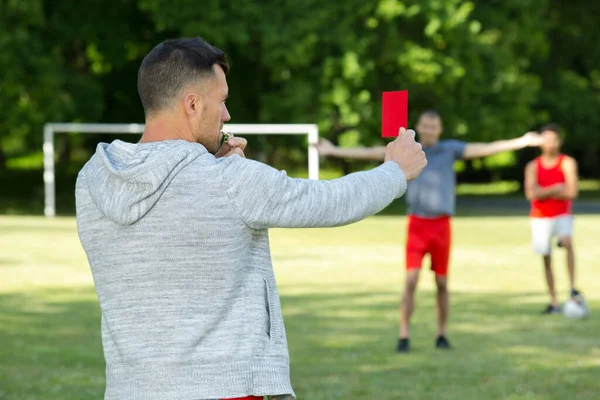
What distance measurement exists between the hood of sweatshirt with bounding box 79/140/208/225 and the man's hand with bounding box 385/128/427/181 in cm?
60

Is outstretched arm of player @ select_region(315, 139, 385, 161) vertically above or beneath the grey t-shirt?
above

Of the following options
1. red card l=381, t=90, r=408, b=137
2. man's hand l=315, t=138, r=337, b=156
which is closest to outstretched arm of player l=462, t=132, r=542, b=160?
man's hand l=315, t=138, r=337, b=156

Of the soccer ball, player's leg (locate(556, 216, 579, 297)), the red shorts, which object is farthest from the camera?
player's leg (locate(556, 216, 579, 297))

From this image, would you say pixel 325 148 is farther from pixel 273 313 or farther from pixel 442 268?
pixel 273 313

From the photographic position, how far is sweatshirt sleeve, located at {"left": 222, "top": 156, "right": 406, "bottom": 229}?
10.2 feet

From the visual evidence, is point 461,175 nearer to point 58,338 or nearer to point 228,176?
point 58,338

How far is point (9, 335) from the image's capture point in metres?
11.6

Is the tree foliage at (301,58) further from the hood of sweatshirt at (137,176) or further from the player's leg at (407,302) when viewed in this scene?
the hood of sweatshirt at (137,176)

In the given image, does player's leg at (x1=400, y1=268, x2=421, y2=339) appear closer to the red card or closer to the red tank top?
the red tank top

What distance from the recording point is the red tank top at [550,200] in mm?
13922

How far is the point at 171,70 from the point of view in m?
3.22

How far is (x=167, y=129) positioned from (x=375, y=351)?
770 cm

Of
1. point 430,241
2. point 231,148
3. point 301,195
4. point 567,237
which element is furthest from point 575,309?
point 301,195

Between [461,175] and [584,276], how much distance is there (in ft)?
137
